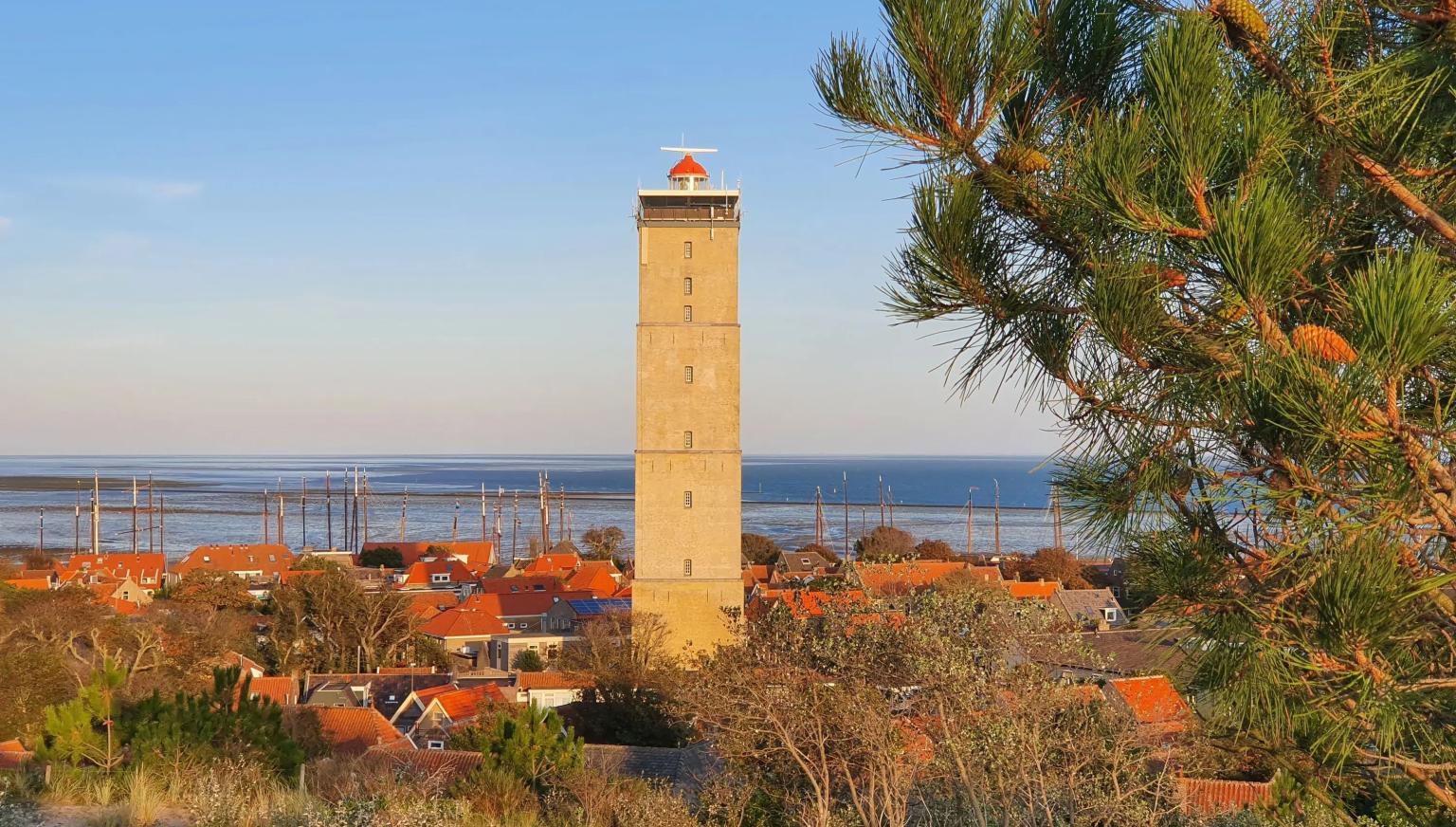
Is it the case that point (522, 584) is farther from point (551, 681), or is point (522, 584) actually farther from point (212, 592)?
point (551, 681)

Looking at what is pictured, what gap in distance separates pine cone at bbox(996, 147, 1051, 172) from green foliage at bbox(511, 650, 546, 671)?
1197 inches

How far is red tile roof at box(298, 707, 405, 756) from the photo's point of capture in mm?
18156

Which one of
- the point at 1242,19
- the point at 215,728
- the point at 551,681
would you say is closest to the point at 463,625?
the point at 551,681

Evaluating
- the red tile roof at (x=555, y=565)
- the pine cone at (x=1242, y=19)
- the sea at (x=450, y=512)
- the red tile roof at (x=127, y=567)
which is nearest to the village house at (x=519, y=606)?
the red tile roof at (x=555, y=565)

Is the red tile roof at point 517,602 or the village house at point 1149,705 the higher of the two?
the village house at point 1149,705

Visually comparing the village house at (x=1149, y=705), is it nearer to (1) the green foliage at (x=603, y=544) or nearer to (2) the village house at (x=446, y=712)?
(2) the village house at (x=446, y=712)

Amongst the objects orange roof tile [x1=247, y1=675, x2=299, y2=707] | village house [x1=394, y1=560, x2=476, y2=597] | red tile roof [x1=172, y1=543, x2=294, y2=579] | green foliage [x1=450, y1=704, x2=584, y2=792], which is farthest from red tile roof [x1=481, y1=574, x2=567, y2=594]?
green foliage [x1=450, y1=704, x2=584, y2=792]

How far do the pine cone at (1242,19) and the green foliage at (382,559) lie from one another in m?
56.9

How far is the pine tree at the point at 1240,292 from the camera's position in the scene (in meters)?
2.83

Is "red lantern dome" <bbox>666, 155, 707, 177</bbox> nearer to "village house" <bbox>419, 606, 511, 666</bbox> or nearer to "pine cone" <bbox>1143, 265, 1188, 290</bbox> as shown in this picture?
"village house" <bbox>419, 606, 511, 666</bbox>

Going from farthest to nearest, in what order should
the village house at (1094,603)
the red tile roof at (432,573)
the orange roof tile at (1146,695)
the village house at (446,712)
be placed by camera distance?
the red tile roof at (432,573) → the village house at (1094,603) → the village house at (446,712) → the orange roof tile at (1146,695)

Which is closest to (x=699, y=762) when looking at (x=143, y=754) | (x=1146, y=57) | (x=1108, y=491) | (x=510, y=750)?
(x=510, y=750)

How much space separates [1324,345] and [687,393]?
28054 mm

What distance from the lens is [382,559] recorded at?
57.0 meters
